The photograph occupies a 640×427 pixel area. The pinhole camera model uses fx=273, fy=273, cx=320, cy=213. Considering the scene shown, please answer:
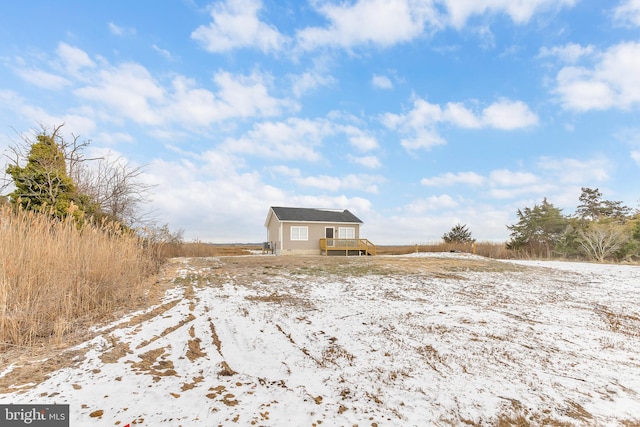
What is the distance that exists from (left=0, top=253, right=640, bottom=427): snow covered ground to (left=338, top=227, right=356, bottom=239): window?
56.3ft

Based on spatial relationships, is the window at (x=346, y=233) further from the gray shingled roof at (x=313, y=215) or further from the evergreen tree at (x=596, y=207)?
the evergreen tree at (x=596, y=207)

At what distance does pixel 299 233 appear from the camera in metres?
21.5

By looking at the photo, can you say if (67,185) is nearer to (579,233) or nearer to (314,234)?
(314,234)

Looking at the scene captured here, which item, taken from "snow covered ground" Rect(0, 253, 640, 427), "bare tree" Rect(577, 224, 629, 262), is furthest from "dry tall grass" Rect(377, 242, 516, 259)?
"snow covered ground" Rect(0, 253, 640, 427)

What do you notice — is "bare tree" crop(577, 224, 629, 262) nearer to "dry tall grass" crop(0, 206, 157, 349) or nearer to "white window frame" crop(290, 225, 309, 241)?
"white window frame" crop(290, 225, 309, 241)

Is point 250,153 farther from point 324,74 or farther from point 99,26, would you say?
point 99,26

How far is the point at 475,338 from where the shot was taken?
3521 millimetres

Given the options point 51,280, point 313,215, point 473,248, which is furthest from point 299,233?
point 51,280

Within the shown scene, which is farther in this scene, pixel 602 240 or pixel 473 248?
pixel 473 248

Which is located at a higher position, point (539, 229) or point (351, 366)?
point (539, 229)

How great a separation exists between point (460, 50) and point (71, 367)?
13.5 metres

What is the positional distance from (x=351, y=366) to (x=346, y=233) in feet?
66.5

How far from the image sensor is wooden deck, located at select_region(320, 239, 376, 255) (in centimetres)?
2144

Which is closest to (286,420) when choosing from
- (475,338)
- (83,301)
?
(475,338)
